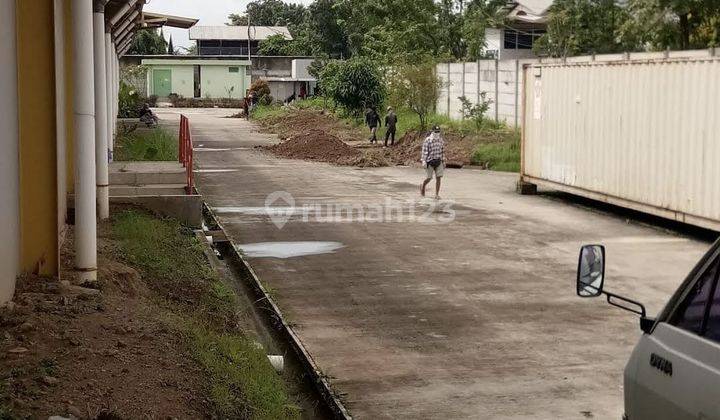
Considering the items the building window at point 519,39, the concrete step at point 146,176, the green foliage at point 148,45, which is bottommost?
the concrete step at point 146,176

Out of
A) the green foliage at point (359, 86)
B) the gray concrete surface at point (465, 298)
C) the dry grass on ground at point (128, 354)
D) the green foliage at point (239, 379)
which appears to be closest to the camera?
the dry grass on ground at point (128, 354)

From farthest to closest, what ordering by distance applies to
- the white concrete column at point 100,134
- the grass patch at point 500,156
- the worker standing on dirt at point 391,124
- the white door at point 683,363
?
the worker standing on dirt at point 391,124 < the grass patch at point 500,156 < the white concrete column at point 100,134 < the white door at point 683,363

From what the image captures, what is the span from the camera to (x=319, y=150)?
3503 centimetres

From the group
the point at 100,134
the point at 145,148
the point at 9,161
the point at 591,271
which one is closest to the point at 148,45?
the point at 145,148

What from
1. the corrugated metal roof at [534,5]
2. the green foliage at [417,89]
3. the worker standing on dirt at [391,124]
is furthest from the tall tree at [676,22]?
the corrugated metal roof at [534,5]

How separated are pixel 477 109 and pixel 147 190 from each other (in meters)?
22.7

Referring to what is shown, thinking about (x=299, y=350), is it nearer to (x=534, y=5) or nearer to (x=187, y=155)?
(x=187, y=155)

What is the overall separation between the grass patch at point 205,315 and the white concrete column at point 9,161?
4.38 feet

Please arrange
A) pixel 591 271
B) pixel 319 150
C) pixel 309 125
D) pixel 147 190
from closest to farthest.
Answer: pixel 591 271, pixel 147 190, pixel 319 150, pixel 309 125

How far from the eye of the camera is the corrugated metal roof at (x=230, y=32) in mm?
108312

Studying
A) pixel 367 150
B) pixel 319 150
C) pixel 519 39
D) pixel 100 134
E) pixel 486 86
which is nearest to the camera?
pixel 100 134

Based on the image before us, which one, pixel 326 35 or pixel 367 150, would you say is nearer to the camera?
pixel 367 150

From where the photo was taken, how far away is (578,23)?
4744 cm

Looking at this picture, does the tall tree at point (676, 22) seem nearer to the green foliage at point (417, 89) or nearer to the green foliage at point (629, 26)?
the green foliage at point (629, 26)
